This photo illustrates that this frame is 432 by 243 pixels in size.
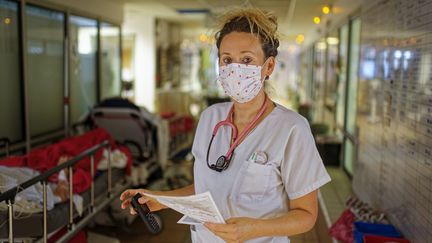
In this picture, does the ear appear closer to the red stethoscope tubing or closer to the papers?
the red stethoscope tubing

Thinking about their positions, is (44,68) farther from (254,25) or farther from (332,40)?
(332,40)

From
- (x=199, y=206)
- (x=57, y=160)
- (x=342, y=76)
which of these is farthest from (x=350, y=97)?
(x=199, y=206)

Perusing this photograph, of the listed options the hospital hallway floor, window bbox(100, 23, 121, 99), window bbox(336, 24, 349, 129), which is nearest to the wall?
the hospital hallway floor

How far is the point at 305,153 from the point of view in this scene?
143 cm

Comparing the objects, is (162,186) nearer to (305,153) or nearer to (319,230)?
(319,230)

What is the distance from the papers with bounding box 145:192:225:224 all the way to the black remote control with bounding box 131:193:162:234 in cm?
14

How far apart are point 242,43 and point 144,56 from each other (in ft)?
27.0

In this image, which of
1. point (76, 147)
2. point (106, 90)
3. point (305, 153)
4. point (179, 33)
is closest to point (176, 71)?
point (179, 33)

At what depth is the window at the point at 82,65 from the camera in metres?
5.43

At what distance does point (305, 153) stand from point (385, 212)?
2275mm

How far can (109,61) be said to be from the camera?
275 inches

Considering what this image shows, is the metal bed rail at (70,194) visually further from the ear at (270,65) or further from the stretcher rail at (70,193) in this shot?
the ear at (270,65)

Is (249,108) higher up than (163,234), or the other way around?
(249,108)

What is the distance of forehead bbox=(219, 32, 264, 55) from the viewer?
145 centimetres
